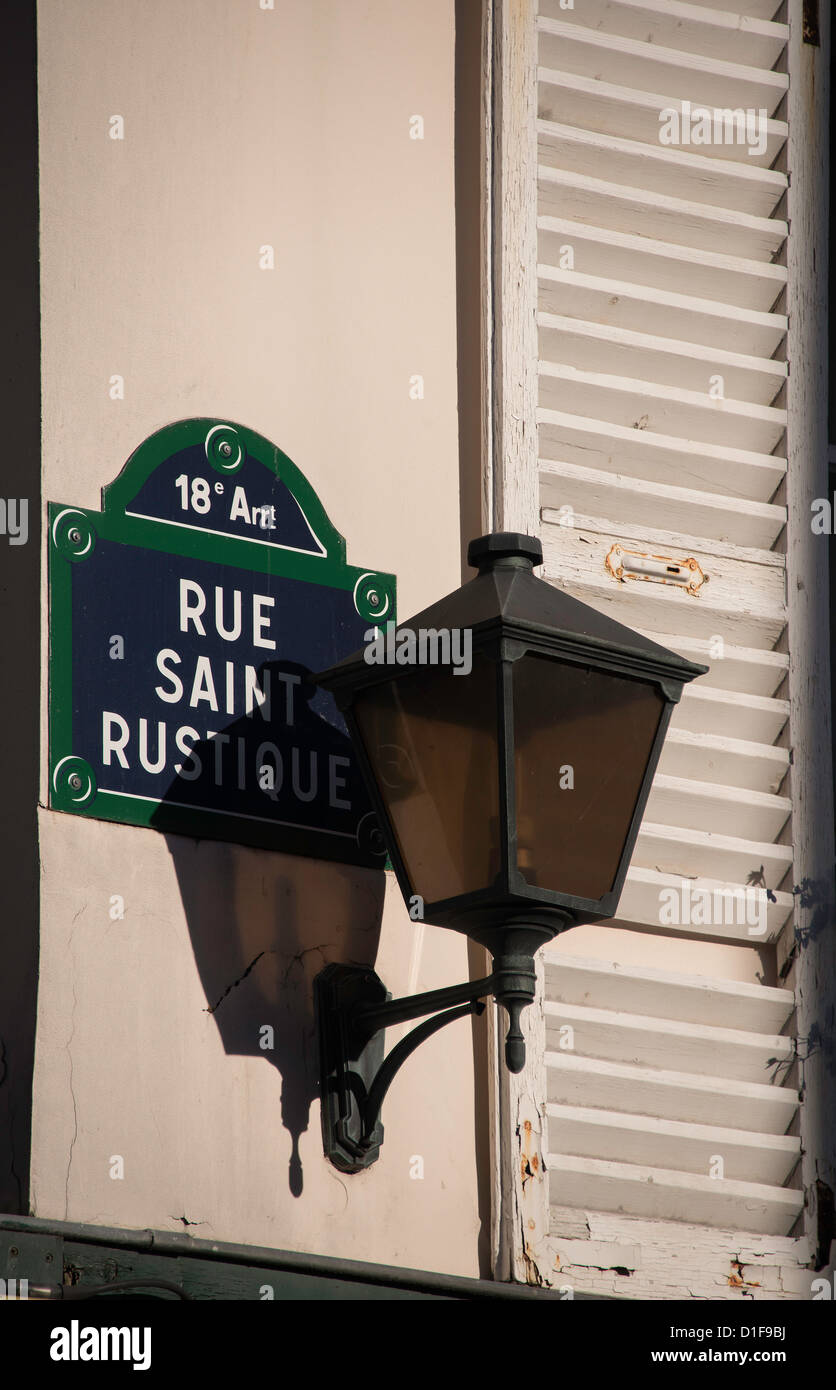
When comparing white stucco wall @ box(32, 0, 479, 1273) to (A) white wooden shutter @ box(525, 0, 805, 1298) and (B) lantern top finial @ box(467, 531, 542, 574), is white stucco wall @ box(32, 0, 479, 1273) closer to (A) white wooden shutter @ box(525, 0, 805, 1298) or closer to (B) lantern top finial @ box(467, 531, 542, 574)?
(A) white wooden shutter @ box(525, 0, 805, 1298)

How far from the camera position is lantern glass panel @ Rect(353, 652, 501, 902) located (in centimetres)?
363

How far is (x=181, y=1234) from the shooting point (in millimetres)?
3631

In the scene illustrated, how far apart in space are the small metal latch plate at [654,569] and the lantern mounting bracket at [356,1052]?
1143 millimetres

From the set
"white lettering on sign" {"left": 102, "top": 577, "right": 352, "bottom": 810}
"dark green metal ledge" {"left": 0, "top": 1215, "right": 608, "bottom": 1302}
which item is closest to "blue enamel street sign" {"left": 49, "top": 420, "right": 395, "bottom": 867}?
"white lettering on sign" {"left": 102, "top": 577, "right": 352, "bottom": 810}

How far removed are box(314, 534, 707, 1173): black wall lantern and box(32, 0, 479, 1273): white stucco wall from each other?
33cm

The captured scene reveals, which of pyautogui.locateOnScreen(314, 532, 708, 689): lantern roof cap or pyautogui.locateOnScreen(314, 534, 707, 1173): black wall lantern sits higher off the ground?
pyautogui.locateOnScreen(314, 532, 708, 689): lantern roof cap

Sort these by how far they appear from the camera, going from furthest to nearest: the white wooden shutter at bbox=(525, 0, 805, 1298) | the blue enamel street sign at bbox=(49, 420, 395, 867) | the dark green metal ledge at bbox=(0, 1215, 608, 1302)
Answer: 1. the white wooden shutter at bbox=(525, 0, 805, 1298)
2. the blue enamel street sign at bbox=(49, 420, 395, 867)
3. the dark green metal ledge at bbox=(0, 1215, 608, 1302)

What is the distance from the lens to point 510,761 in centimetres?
360

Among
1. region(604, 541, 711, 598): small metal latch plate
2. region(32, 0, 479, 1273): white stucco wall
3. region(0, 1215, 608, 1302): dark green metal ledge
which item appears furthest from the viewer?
region(604, 541, 711, 598): small metal latch plate

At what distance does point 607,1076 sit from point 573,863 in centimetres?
86

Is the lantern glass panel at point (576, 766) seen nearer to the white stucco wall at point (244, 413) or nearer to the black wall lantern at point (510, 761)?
the black wall lantern at point (510, 761)

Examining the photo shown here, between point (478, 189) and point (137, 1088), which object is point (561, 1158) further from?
point (478, 189)

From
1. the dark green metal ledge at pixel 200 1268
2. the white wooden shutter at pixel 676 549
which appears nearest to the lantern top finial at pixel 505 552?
the white wooden shutter at pixel 676 549
